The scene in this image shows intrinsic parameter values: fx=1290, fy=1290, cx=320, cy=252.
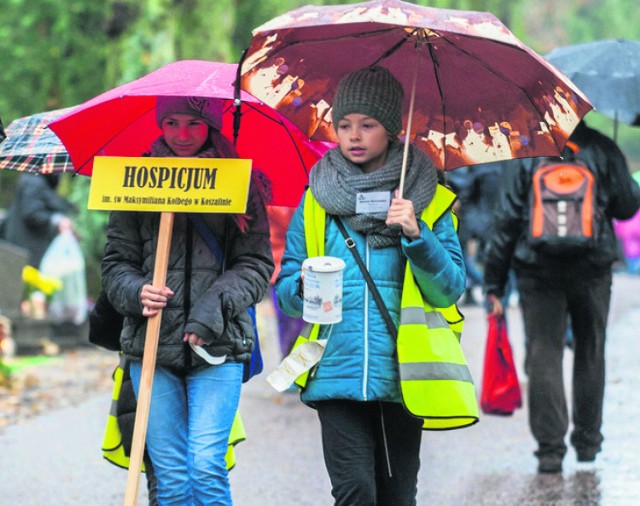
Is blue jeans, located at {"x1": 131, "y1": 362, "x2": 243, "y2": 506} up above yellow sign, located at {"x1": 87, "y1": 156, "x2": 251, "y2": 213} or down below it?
below

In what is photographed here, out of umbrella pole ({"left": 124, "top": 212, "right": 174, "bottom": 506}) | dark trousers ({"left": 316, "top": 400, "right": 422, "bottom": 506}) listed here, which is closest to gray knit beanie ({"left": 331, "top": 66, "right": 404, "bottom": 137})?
umbrella pole ({"left": 124, "top": 212, "right": 174, "bottom": 506})

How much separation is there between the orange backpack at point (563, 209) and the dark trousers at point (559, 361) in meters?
0.24

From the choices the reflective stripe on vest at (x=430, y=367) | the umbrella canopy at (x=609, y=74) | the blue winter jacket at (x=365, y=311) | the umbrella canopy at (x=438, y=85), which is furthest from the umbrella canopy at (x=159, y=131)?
the umbrella canopy at (x=609, y=74)

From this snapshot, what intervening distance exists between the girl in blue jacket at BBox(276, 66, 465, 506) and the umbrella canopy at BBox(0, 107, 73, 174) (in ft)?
4.52

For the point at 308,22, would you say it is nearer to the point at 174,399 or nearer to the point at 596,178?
the point at 174,399

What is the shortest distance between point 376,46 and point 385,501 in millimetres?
1658

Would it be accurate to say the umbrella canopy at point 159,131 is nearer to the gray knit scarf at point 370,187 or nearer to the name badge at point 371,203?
the gray knit scarf at point 370,187

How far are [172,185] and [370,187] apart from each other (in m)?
0.77

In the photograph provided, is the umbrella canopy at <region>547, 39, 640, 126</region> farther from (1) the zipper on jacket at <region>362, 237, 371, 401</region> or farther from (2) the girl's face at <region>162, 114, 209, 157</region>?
(1) the zipper on jacket at <region>362, 237, 371, 401</region>

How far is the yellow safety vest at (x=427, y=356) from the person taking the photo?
13.8 feet

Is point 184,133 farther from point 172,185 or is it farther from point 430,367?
point 430,367

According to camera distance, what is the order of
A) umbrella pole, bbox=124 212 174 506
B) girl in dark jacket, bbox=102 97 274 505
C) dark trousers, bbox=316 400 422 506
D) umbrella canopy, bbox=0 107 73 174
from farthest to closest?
umbrella canopy, bbox=0 107 73 174 < girl in dark jacket, bbox=102 97 274 505 < umbrella pole, bbox=124 212 174 506 < dark trousers, bbox=316 400 422 506

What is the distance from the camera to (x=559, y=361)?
700 centimetres

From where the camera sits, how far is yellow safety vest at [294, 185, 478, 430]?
13.8 feet
